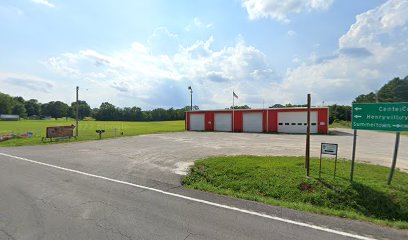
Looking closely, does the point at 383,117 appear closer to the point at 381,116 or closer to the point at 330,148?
the point at 381,116

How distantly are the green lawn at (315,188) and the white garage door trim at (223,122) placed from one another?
2499 centimetres

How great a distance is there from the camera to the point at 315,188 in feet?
22.3

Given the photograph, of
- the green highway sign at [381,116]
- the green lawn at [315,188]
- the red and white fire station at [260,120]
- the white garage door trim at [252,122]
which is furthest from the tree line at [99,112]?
the green highway sign at [381,116]

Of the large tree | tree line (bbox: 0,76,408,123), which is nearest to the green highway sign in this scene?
tree line (bbox: 0,76,408,123)

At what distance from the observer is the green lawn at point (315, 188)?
567 cm

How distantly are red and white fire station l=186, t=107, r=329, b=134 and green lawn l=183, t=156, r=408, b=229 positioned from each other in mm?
21531

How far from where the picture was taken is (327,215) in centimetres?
542

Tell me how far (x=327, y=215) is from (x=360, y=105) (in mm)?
3664

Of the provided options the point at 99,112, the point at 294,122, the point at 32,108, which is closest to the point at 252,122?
the point at 294,122

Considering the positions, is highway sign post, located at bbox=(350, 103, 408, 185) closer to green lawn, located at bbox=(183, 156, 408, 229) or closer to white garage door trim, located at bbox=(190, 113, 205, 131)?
green lawn, located at bbox=(183, 156, 408, 229)

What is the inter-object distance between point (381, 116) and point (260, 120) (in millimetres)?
25813

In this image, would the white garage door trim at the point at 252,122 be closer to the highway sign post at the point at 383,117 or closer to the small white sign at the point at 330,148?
the small white sign at the point at 330,148

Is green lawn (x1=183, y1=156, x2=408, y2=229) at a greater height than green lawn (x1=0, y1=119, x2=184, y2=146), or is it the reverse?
green lawn (x1=183, y1=156, x2=408, y2=229)

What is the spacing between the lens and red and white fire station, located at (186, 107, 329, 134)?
29.4 m
